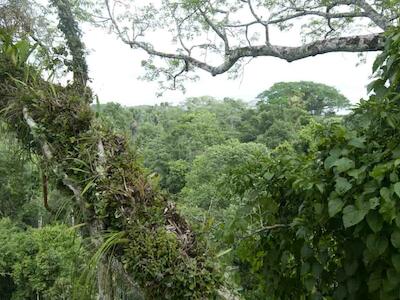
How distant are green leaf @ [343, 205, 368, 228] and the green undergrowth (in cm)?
58

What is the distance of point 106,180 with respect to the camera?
68.2 inches

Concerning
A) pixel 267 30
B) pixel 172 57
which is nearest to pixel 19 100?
pixel 267 30

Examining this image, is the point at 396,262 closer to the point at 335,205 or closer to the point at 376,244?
the point at 376,244

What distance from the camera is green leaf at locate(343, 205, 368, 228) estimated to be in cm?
90

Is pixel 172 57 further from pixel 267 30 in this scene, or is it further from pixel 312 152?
pixel 312 152

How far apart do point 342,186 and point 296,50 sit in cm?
353

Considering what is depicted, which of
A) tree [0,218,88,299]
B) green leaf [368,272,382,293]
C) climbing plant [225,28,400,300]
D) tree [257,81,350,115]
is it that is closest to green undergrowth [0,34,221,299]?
climbing plant [225,28,400,300]

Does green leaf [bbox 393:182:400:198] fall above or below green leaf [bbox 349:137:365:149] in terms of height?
below

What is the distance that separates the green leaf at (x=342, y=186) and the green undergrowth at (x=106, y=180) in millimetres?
571

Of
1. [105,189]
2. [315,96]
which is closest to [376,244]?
[105,189]

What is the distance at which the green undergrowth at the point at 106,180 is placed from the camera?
4.51ft

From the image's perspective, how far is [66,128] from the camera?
2.10 meters

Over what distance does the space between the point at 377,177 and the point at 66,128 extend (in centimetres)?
157

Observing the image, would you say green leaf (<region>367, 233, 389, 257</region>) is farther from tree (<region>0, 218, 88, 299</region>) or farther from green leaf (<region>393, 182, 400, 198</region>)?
tree (<region>0, 218, 88, 299</region>)
